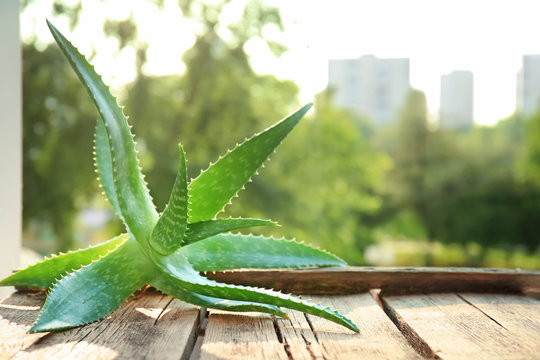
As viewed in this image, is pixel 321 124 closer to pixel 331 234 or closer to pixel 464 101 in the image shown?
pixel 331 234

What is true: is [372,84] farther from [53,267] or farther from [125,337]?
[125,337]

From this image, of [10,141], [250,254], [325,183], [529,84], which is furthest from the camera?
[529,84]

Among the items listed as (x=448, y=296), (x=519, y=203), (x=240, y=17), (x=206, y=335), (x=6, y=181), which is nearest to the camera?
(x=206, y=335)

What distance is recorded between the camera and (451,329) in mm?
1012

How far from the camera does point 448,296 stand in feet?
4.26

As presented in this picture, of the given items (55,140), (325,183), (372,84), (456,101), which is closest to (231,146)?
(55,140)

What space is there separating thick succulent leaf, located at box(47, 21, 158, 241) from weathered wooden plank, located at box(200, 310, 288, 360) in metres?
0.23

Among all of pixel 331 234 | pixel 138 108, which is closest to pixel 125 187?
pixel 138 108

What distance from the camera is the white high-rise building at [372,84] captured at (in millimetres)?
15641

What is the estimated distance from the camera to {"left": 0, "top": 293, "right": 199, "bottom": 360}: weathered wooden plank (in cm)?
85

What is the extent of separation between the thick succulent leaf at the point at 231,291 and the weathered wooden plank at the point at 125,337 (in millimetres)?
68

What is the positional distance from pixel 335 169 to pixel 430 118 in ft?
13.1

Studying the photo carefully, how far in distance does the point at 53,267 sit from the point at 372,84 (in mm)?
15588

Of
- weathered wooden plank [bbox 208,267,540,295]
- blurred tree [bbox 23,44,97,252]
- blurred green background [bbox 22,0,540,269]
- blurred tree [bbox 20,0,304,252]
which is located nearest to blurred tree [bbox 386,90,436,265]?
blurred green background [bbox 22,0,540,269]
